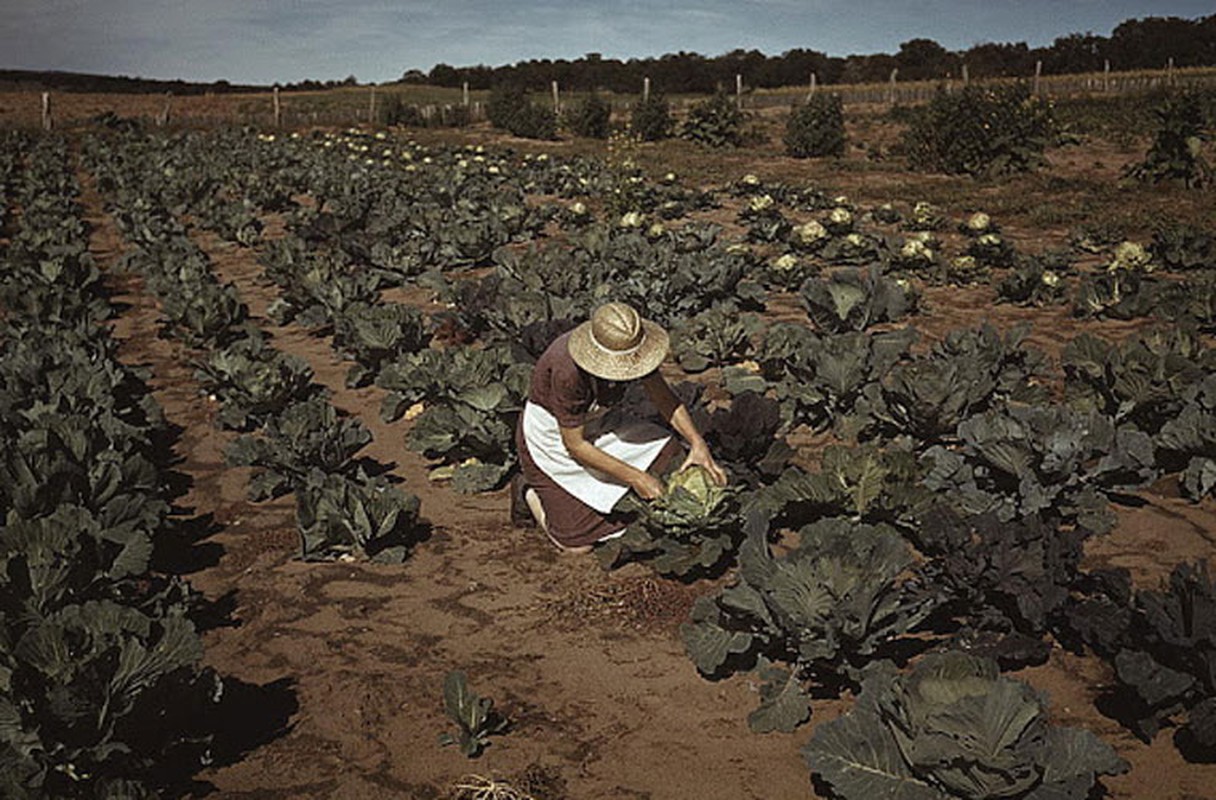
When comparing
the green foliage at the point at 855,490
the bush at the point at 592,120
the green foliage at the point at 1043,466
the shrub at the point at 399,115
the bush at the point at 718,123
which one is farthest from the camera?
the shrub at the point at 399,115

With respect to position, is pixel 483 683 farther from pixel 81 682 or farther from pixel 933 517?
pixel 933 517

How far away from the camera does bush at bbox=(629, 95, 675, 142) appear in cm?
2761

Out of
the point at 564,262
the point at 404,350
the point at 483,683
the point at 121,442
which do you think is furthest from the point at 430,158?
the point at 483,683

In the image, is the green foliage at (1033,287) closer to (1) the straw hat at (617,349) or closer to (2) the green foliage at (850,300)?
(2) the green foliage at (850,300)

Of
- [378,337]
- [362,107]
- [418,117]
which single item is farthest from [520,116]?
[378,337]

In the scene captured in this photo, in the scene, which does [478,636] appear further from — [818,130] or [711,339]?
[818,130]

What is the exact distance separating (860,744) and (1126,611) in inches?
51.8

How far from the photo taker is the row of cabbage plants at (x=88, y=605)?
266 cm

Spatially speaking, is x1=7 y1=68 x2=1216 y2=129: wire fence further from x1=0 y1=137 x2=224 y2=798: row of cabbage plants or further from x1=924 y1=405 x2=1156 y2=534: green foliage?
x1=0 y1=137 x2=224 y2=798: row of cabbage plants

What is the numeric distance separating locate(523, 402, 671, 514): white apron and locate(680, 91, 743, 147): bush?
23.2 meters

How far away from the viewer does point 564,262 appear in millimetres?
8594

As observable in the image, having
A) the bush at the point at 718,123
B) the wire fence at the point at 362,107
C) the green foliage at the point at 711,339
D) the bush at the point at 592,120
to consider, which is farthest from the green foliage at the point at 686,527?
the wire fence at the point at 362,107

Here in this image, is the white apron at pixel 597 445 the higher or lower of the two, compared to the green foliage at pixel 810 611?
higher

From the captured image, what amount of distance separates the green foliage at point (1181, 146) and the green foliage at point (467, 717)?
1553 centimetres
